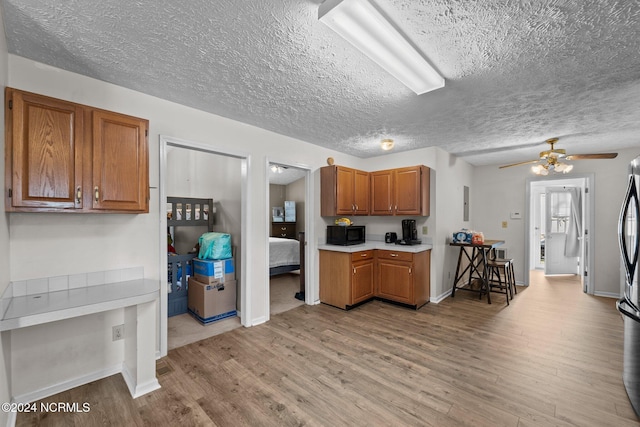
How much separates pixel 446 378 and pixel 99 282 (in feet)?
9.61

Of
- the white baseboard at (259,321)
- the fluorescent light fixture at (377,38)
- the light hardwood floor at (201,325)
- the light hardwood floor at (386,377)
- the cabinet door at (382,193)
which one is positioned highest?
the fluorescent light fixture at (377,38)

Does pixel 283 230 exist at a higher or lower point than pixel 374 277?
higher

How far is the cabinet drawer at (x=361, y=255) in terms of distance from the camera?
375 cm

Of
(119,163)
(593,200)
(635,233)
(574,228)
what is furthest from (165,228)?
(574,228)

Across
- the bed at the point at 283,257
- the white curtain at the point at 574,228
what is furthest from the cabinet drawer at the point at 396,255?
the white curtain at the point at 574,228

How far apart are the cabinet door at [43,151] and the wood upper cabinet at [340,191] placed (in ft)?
9.11

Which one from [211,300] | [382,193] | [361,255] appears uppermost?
[382,193]

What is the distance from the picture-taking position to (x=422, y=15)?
1423 mm

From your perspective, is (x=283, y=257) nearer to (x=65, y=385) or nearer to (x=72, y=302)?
(x=65, y=385)

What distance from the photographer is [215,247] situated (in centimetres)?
351

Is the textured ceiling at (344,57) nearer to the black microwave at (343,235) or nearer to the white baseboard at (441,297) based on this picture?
the black microwave at (343,235)

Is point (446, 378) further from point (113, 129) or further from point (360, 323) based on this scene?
point (113, 129)

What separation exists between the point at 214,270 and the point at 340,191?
2.06 metres

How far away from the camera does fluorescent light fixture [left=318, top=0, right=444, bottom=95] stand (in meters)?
1.30
